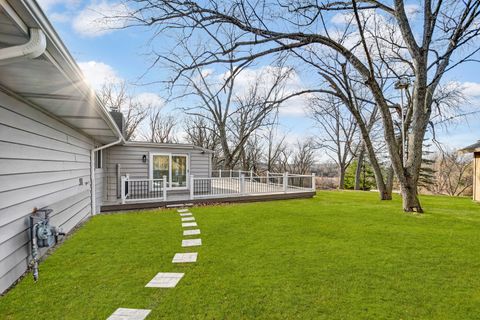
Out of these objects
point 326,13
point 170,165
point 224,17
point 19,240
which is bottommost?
point 19,240

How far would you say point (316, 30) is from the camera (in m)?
6.40

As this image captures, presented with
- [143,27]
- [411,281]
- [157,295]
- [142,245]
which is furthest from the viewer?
[143,27]

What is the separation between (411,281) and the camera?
285 cm

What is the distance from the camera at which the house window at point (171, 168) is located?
9995 mm

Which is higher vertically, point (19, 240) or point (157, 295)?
point (19, 240)

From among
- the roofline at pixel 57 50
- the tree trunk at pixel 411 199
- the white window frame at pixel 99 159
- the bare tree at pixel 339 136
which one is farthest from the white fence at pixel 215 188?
the bare tree at pixel 339 136

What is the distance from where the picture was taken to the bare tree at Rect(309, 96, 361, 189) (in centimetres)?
2081

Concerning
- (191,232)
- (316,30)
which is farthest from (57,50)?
(316,30)

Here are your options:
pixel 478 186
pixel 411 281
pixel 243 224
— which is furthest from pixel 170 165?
pixel 478 186

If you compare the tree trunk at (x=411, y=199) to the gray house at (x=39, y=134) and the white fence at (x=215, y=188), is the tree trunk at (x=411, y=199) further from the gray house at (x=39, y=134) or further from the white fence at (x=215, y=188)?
the gray house at (x=39, y=134)

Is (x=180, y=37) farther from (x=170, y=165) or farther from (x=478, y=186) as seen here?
(x=478, y=186)

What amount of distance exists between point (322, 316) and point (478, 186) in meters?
11.0

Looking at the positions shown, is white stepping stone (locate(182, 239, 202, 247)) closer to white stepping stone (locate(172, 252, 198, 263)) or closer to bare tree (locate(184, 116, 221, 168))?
white stepping stone (locate(172, 252, 198, 263))

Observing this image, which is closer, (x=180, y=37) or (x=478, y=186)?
(x=180, y=37)
